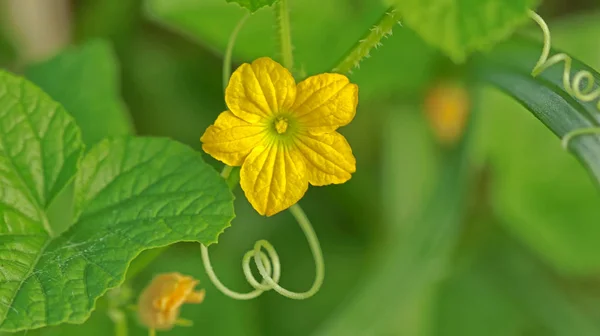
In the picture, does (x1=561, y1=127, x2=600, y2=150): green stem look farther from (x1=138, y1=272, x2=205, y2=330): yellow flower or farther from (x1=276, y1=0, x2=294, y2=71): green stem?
(x1=138, y1=272, x2=205, y2=330): yellow flower

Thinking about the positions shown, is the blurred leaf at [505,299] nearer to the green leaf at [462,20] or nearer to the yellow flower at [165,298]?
the yellow flower at [165,298]

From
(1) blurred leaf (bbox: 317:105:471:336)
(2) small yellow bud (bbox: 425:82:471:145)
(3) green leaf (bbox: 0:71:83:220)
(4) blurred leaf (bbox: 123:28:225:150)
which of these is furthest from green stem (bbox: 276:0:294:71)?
(4) blurred leaf (bbox: 123:28:225:150)

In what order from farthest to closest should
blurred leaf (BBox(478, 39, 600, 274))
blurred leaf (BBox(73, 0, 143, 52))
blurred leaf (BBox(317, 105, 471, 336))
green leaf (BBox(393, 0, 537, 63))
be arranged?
blurred leaf (BBox(73, 0, 143, 52)), blurred leaf (BBox(478, 39, 600, 274)), blurred leaf (BBox(317, 105, 471, 336)), green leaf (BBox(393, 0, 537, 63))

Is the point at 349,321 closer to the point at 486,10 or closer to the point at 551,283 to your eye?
the point at 551,283

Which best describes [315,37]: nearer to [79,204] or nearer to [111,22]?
[111,22]

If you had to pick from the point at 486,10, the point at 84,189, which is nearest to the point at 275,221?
the point at 84,189

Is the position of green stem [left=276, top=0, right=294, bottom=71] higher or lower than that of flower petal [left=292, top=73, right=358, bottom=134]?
higher

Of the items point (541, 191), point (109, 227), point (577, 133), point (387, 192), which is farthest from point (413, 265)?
point (109, 227)
